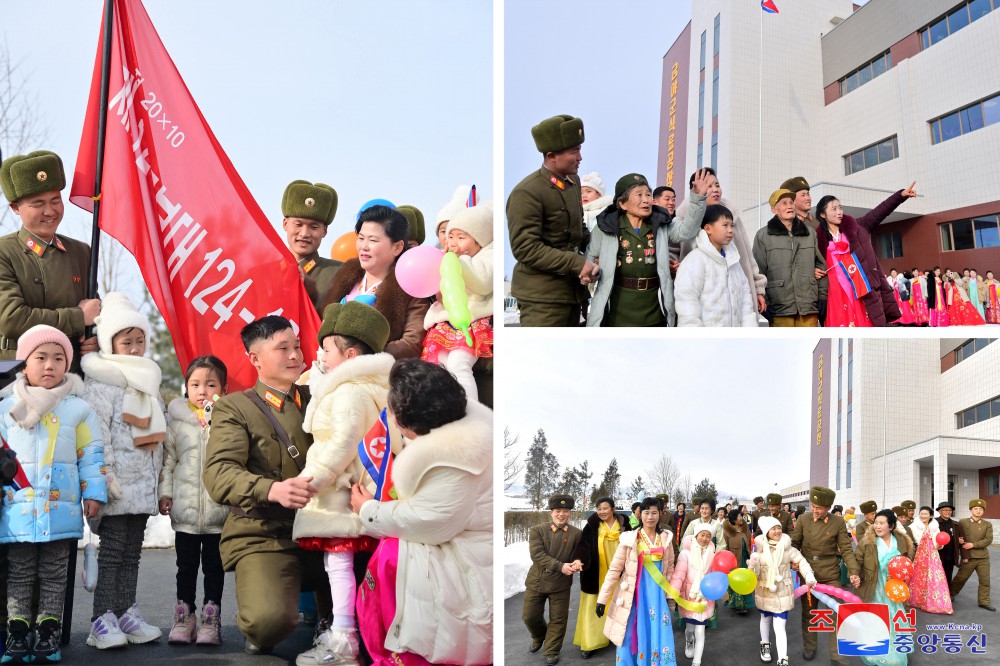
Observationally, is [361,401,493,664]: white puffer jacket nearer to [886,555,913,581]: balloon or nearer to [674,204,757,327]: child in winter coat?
[674,204,757,327]: child in winter coat

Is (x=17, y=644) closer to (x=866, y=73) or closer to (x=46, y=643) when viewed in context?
(x=46, y=643)

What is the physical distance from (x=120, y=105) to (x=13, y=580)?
7.29 feet

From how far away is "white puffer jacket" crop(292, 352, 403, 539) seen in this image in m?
3.72

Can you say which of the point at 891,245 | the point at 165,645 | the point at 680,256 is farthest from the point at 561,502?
the point at 891,245

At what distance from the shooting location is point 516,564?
3.88 metres

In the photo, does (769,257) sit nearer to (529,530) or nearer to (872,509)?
(872,509)

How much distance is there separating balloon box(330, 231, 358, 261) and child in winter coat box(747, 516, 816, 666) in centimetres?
243

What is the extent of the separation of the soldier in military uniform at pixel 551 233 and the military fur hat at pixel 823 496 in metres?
1.28

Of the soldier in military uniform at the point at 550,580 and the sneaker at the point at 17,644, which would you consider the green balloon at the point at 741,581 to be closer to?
the soldier in military uniform at the point at 550,580

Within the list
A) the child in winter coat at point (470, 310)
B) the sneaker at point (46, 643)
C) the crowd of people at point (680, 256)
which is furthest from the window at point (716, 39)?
the sneaker at point (46, 643)

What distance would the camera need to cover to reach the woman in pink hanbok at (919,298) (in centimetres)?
440

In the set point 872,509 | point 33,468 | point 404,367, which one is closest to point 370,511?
point 404,367

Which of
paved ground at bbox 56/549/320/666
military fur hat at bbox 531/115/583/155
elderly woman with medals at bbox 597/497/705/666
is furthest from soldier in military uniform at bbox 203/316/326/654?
military fur hat at bbox 531/115/583/155

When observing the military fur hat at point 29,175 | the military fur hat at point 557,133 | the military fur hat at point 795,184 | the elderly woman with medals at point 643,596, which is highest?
the military fur hat at point 557,133
